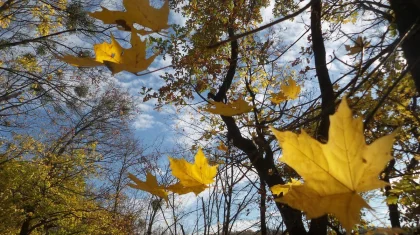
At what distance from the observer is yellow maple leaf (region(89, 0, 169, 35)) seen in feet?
2.18

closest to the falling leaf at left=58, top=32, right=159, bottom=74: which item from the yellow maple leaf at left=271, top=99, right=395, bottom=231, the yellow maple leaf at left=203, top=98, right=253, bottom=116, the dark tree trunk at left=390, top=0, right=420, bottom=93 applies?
the yellow maple leaf at left=203, top=98, right=253, bottom=116

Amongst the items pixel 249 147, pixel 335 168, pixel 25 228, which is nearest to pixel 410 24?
pixel 335 168

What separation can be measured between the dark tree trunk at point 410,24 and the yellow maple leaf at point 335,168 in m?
0.59

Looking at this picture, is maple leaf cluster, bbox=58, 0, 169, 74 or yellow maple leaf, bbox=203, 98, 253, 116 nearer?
maple leaf cluster, bbox=58, 0, 169, 74

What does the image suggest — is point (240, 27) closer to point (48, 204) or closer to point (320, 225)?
point (320, 225)

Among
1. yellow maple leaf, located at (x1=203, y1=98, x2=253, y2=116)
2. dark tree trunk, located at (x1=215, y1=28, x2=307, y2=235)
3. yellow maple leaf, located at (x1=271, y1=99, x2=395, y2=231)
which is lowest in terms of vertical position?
yellow maple leaf, located at (x1=271, y1=99, x2=395, y2=231)

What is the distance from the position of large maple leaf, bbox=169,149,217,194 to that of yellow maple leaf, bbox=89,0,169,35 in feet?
1.02

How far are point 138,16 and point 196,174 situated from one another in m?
0.39

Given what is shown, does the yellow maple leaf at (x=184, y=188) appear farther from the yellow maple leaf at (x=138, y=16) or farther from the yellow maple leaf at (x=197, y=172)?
the yellow maple leaf at (x=138, y=16)

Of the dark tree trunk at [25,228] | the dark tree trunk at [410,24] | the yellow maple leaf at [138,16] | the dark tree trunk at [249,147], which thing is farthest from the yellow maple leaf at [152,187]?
the dark tree trunk at [25,228]

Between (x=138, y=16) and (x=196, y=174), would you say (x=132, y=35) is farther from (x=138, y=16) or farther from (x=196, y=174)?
(x=196, y=174)

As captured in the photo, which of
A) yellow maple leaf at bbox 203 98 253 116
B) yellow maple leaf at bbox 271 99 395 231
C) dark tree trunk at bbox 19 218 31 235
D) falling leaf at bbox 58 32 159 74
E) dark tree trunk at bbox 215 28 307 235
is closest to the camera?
yellow maple leaf at bbox 271 99 395 231

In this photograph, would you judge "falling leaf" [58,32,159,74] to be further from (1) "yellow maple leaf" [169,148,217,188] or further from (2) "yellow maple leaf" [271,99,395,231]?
(2) "yellow maple leaf" [271,99,395,231]

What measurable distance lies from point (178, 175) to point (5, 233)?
8.72 metres
